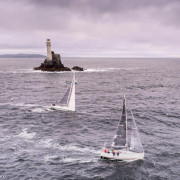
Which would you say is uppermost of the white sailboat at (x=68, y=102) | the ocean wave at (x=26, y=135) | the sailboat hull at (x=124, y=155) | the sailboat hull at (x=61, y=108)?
the white sailboat at (x=68, y=102)

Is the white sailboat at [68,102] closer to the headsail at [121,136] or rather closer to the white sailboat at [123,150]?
the headsail at [121,136]

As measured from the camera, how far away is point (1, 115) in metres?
50.6

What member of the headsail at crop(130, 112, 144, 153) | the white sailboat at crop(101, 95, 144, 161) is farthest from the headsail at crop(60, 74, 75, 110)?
the headsail at crop(130, 112, 144, 153)

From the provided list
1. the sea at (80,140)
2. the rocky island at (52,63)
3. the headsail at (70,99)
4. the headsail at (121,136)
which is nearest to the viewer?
the sea at (80,140)

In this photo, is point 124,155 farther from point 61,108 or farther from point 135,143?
point 61,108

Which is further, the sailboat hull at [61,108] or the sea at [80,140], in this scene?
the sailboat hull at [61,108]

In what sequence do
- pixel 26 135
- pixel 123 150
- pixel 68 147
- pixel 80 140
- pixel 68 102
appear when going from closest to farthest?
pixel 123 150
pixel 68 147
pixel 80 140
pixel 26 135
pixel 68 102

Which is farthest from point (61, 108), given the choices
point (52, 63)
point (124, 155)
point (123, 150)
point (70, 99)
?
point (52, 63)

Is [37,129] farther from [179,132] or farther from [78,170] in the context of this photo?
[179,132]

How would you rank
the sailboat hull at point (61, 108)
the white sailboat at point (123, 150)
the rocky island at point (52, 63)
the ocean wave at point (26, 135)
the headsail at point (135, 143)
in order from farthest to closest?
1. the rocky island at point (52, 63)
2. the sailboat hull at point (61, 108)
3. the ocean wave at point (26, 135)
4. the headsail at point (135, 143)
5. the white sailboat at point (123, 150)

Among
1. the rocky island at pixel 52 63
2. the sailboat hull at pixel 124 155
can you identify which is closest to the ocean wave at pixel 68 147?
the sailboat hull at pixel 124 155

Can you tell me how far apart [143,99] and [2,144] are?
143 ft

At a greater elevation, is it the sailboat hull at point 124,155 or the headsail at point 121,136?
the headsail at point 121,136

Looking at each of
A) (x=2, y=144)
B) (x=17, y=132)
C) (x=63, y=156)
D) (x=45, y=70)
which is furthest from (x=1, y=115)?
(x=45, y=70)
